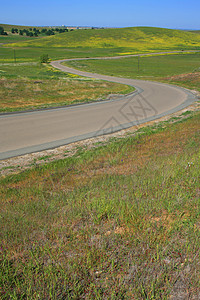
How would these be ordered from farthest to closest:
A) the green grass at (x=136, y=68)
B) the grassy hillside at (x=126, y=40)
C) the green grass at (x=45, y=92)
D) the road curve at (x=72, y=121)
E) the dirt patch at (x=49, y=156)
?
the grassy hillside at (x=126, y=40), the green grass at (x=136, y=68), the green grass at (x=45, y=92), the road curve at (x=72, y=121), the dirt patch at (x=49, y=156)

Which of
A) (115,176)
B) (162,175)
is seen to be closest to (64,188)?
(115,176)

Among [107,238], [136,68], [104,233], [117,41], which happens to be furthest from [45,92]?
[117,41]

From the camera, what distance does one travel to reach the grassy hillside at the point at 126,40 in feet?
373

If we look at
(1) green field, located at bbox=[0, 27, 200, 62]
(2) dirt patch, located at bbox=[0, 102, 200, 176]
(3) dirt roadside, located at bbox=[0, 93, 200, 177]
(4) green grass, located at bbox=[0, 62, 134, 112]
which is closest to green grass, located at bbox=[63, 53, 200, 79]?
(4) green grass, located at bbox=[0, 62, 134, 112]

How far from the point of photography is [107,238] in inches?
140

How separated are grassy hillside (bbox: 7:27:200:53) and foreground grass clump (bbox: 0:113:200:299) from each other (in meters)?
114

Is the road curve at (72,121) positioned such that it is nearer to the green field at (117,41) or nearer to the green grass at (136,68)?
the green grass at (136,68)

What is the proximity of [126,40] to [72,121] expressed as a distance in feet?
398

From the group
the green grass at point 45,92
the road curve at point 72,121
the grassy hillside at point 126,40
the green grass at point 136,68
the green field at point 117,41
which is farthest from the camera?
the grassy hillside at point 126,40

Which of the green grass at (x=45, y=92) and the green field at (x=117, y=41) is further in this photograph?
the green field at (x=117, y=41)

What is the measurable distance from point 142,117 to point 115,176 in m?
11.1

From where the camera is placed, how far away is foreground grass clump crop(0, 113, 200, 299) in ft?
9.02

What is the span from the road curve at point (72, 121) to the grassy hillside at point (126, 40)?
→ 321 feet

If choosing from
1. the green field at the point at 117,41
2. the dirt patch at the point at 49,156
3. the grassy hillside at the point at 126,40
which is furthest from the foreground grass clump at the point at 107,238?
the grassy hillside at the point at 126,40
